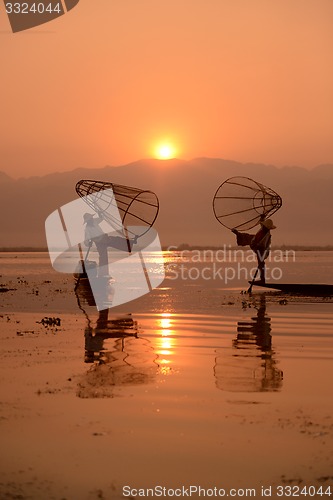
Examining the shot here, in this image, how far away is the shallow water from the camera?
7.43 metres

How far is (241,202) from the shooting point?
31328mm

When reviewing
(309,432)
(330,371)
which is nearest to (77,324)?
(330,371)

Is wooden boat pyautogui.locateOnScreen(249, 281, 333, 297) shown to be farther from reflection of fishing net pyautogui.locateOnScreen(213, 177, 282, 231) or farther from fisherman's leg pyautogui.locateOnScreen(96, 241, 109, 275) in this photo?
fisherman's leg pyautogui.locateOnScreen(96, 241, 109, 275)

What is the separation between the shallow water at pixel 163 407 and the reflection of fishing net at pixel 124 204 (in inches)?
491

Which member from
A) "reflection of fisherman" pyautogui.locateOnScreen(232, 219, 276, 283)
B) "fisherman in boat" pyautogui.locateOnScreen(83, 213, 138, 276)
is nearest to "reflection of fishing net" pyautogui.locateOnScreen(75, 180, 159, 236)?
"fisherman in boat" pyautogui.locateOnScreen(83, 213, 138, 276)

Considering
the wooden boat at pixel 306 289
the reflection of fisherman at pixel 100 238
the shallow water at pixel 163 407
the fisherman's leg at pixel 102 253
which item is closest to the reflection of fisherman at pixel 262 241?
the wooden boat at pixel 306 289

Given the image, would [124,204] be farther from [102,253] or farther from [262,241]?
[262,241]

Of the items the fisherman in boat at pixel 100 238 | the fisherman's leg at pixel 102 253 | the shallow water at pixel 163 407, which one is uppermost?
the fisherman in boat at pixel 100 238

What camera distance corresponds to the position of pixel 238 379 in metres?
11.7

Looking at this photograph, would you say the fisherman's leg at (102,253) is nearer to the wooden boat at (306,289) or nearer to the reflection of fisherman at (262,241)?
the reflection of fisherman at (262,241)

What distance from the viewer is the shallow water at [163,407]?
7.43m

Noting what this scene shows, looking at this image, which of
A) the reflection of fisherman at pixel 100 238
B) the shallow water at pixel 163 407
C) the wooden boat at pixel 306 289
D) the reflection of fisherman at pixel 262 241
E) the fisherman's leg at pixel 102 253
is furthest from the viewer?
the fisherman's leg at pixel 102 253

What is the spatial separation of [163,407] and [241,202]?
22.0 metres

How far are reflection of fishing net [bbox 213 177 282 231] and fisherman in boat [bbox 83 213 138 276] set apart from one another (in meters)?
3.61
